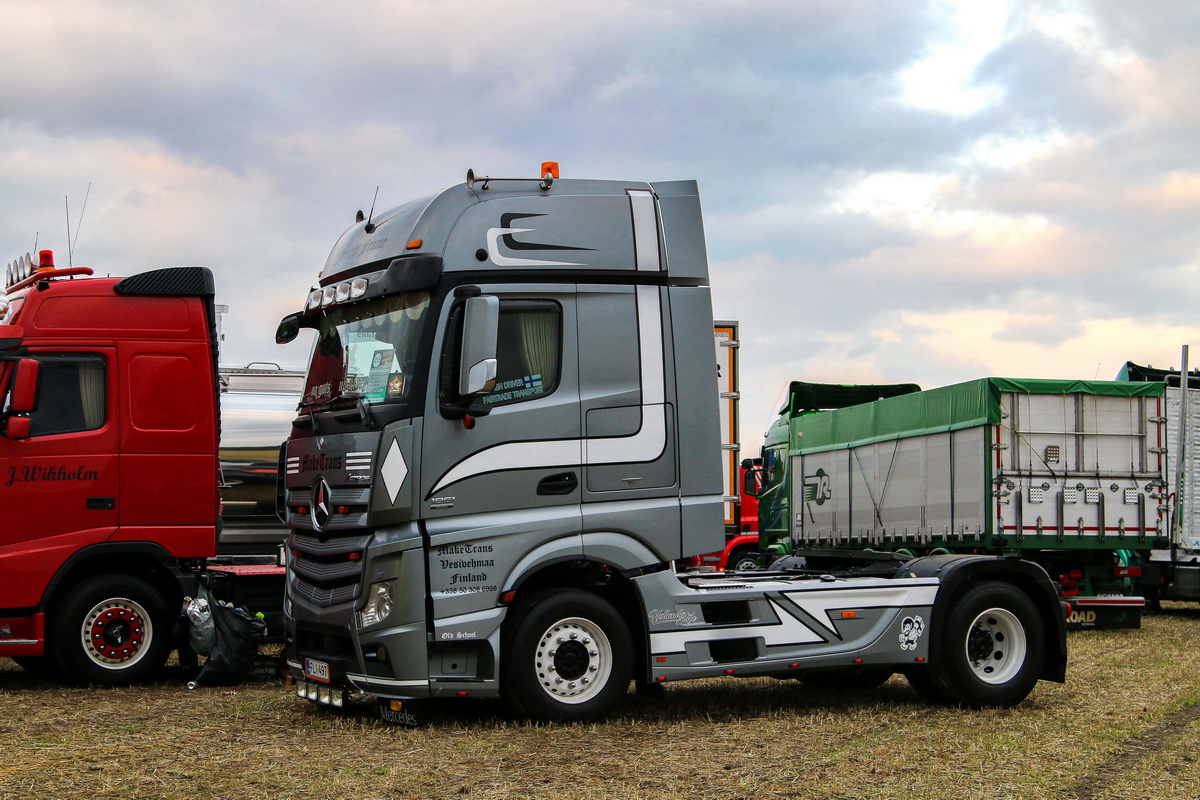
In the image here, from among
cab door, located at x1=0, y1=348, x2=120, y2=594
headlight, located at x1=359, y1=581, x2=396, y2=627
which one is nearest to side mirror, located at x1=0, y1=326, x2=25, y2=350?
cab door, located at x1=0, y1=348, x2=120, y2=594

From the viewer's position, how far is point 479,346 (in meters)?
7.99

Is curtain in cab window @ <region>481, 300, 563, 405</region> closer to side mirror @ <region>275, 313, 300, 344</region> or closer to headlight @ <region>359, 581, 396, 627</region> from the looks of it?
headlight @ <region>359, 581, 396, 627</region>

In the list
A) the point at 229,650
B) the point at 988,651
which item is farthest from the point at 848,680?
the point at 229,650

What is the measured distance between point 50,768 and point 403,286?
11.8ft

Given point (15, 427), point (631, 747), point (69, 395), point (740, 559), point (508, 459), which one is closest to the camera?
point (631, 747)

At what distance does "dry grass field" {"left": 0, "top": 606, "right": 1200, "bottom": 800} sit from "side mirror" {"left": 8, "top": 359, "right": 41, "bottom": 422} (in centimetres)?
239

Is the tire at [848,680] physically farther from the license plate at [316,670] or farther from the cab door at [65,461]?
the cab door at [65,461]

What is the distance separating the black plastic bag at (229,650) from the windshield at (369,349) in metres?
2.80

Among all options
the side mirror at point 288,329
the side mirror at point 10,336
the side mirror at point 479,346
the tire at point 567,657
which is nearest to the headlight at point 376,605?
the tire at point 567,657

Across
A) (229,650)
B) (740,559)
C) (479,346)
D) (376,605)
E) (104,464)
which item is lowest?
(740,559)

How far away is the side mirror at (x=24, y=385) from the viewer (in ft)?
33.7

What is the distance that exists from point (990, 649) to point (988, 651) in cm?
2

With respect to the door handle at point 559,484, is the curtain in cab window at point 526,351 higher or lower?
higher

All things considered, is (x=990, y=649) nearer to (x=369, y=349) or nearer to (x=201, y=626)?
(x=369, y=349)
